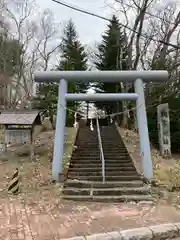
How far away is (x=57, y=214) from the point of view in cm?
715

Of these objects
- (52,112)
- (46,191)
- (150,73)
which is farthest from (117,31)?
(46,191)

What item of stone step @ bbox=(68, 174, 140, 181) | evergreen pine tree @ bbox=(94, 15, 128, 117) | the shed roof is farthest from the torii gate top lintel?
evergreen pine tree @ bbox=(94, 15, 128, 117)

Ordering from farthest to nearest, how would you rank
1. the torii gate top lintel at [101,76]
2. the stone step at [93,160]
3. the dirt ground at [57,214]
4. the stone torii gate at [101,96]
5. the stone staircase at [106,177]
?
the stone step at [93,160] < the torii gate top lintel at [101,76] < the stone torii gate at [101,96] < the stone staircase at [106,177] < the dirt ground at [57,214]

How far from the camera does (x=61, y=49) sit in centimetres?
3250

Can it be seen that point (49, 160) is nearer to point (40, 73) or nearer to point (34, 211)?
point (40, 73)

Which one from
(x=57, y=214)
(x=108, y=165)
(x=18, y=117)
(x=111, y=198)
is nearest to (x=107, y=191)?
(x=111, y=198)

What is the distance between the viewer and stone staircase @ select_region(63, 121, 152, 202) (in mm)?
8562

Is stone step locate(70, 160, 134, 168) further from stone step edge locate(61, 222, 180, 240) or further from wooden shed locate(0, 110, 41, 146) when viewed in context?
stone step edge locate(61, 222, 180, 240)

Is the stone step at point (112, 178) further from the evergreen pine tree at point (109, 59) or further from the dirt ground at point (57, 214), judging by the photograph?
the evergreen pine tree at point (109, 59)

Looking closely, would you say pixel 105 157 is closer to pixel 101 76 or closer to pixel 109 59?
pixel 101 76

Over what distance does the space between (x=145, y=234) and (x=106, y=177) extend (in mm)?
3970

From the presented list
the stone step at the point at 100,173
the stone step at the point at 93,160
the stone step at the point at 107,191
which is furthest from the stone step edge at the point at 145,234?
the stone step at the point at 93,160

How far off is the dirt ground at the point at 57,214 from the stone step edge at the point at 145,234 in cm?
36

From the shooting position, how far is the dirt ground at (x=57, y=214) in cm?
607
